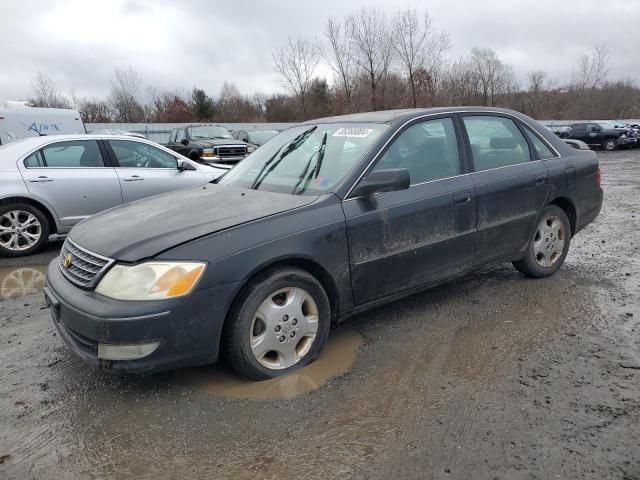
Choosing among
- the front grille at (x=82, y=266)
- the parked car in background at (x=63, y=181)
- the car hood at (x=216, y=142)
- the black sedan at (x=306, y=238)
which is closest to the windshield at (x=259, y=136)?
the car hood at (x=216, y=142)

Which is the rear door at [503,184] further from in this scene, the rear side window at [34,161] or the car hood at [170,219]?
the rear side window at [34,161]

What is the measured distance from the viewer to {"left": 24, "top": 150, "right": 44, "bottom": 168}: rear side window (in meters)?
6.42

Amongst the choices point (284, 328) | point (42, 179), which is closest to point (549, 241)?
point (284, 328)

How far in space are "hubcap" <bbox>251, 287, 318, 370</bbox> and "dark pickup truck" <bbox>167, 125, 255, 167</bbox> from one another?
36.3ft

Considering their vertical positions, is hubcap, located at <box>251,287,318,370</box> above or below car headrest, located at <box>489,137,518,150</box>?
below

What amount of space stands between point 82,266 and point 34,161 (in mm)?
4317

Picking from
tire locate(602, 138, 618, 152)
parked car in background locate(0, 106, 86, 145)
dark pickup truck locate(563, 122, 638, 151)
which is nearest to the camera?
parked car in background locate(0, 106, 86, 145)

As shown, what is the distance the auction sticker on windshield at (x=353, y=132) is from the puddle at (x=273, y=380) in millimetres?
1627

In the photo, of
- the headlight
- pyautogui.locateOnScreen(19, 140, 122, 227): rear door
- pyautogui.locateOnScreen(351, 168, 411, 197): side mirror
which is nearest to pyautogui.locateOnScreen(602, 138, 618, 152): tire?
pyautogui.locateOnScreen(19, 140, 122, 227): rear door

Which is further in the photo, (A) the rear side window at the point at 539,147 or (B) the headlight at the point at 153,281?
(A) the rear side window at the point at 539,147

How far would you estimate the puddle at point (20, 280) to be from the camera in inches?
196

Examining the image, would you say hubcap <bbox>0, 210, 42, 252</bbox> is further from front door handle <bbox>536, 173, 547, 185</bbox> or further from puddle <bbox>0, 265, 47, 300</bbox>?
front door handle <bbox>536, 173, 547, 185</bbox>

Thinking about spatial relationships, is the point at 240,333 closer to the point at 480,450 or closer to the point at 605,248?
the point at 480,450

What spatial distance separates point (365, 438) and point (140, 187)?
5.43m
